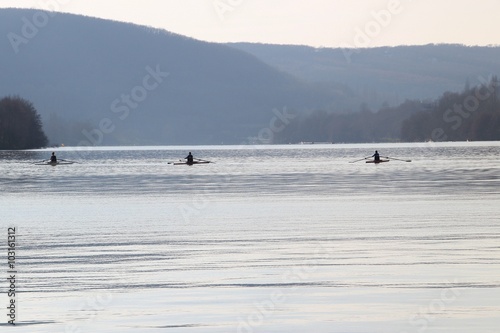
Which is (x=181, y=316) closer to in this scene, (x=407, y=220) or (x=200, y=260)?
(x=200, y=260)

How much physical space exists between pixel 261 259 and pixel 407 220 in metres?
13.4

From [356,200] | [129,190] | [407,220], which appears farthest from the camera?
[129,190]

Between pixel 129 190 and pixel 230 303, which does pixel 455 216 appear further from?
pixel 129 190

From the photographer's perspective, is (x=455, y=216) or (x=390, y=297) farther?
(x=455, y=216)

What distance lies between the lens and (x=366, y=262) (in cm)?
2944

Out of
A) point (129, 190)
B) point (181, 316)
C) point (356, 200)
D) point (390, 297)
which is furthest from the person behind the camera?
point (129, 190)

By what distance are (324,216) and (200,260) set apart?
1530cm

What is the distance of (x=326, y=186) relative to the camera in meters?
71.4

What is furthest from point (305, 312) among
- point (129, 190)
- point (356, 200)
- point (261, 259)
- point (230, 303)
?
point (129, 190)

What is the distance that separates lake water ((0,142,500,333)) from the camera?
22062 mm

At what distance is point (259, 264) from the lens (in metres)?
29.4

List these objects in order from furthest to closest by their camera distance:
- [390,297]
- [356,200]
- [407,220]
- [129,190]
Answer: [129,190], [356,200], [407,220], [390,297]

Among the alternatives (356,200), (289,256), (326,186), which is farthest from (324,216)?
(326,186)

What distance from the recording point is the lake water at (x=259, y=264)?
2206 cm
